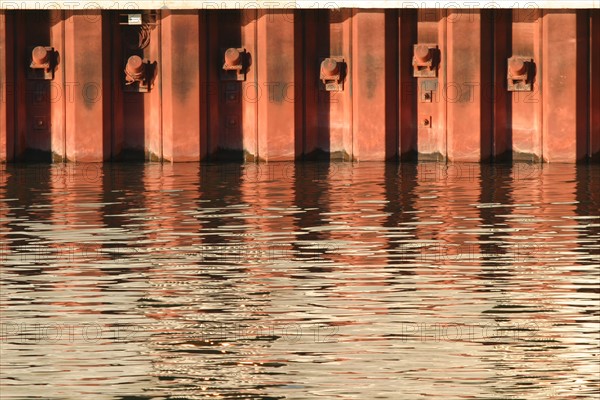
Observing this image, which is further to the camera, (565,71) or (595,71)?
(595,71)

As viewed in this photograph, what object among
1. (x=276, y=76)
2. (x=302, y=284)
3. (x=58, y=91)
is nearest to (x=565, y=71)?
(x=276, y=76)

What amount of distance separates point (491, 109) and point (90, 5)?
5251 millimetres

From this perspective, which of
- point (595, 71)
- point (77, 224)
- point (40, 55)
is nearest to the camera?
point (77, 224)

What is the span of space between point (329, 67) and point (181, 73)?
1.89 meters

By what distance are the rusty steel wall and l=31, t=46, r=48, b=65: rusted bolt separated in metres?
0.02

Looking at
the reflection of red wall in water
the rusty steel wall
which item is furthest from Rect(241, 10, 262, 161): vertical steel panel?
the reflection of red wall in water

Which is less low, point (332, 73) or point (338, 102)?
point (332, 73)

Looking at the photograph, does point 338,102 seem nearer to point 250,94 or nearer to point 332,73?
point 332,73

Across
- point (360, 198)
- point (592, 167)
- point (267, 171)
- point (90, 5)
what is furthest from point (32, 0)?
point (592, 167)

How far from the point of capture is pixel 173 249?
18.3 m

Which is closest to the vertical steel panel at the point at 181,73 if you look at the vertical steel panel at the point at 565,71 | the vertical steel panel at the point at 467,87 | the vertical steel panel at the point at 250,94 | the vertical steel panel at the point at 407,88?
the vertical steel panel at the point at 250,94

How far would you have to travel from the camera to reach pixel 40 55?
82.9 ft

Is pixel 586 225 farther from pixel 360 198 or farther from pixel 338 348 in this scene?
pixel 338 348

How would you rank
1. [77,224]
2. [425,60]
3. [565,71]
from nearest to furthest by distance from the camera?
[77,224] < [565,71] < [425,60]
